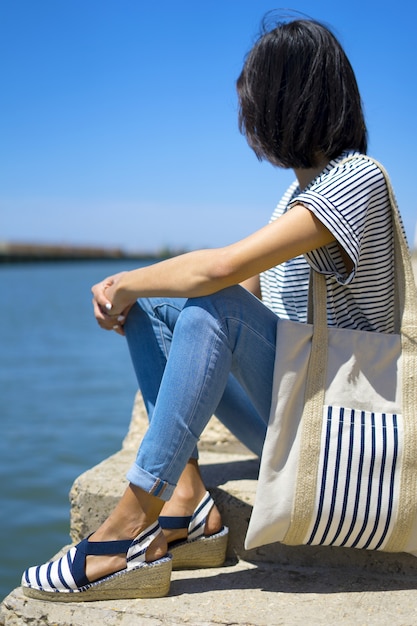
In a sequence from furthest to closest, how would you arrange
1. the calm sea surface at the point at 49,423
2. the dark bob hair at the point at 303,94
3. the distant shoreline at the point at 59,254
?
1. the distant shoreline at the point at 59,254
2. the calm sea surface at the point at 49,423
3. the dark bob hair at the point at 303,94

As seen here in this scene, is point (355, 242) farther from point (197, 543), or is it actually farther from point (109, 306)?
point (197, 543)

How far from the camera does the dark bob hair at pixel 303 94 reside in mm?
1807

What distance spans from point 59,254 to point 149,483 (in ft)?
179

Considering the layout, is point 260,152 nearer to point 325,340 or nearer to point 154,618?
point 325,340

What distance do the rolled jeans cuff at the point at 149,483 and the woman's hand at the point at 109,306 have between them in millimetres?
426

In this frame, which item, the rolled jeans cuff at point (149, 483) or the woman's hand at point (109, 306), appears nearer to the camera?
the rolled jeans cuff at point (149, 483)

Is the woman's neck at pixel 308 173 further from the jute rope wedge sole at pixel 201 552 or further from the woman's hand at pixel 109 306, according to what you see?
the jute rope wedge sole at pixel 201 552

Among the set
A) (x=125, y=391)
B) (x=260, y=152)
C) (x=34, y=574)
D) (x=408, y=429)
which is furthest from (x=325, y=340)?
(x=125, y=391)

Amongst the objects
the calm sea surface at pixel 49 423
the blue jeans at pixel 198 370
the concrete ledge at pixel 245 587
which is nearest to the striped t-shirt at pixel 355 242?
the blue jeans at pixel 198 370

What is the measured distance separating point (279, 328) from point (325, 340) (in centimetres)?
10

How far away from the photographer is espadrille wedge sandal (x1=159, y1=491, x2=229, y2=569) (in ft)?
6.16

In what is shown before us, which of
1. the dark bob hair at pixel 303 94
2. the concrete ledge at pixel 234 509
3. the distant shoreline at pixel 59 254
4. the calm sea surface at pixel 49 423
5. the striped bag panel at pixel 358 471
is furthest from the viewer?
the distant shoreline at pixel 59 254

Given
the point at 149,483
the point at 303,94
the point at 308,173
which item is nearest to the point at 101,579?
the point at 149,483

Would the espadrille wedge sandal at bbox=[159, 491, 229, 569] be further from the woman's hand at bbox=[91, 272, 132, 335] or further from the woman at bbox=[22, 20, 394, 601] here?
the woman's hand at bbox=[91, 272, 132, 335]
